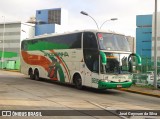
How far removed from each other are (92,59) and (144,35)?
73.0 meters

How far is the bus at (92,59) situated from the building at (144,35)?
66398 mm

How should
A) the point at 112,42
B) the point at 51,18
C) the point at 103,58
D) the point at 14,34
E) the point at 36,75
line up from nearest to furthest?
the point at 103,58
the point at 112,42
the point at 36,75
the point at 14,34
the point at 51,18

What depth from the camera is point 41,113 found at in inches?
465

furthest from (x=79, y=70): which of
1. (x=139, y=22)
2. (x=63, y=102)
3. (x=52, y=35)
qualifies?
(x=139, y=22)

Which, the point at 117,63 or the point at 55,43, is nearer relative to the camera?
the point at 117,63

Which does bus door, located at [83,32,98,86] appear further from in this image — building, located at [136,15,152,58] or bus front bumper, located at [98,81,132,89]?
building, located at [136,15,152,58]

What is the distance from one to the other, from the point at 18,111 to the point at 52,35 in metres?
14.8

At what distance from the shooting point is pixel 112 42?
21.0m

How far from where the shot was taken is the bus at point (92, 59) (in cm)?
2048

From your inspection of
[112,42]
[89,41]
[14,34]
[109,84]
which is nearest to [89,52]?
[89,41]

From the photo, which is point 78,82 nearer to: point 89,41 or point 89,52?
point 89,52

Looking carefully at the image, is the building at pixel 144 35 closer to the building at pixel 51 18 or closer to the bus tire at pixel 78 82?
the building at pixel 51 18

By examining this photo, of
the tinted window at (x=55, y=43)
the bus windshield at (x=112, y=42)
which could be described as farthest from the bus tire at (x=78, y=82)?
the bus windshield at (x=112, y=42)

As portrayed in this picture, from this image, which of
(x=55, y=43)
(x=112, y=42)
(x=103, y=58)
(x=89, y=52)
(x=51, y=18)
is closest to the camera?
(x=103, y=58)
